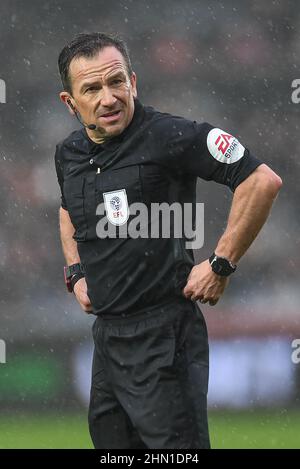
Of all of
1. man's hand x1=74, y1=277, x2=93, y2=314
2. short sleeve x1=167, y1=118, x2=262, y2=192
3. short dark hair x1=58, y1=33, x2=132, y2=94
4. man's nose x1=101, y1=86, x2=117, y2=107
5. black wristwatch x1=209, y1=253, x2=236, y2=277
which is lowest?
Answer: man's hand x1=74, y1=277, x2=93, y2=314

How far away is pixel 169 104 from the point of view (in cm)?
896

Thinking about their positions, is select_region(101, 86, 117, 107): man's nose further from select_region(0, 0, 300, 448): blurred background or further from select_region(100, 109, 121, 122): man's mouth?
Result: select_region(0, 0, 300, 448): blurred background

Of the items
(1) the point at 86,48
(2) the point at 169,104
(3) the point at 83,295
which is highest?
(2) the point at 169,104

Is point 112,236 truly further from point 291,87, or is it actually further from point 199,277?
point 291,87

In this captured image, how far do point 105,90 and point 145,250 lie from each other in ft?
1.91

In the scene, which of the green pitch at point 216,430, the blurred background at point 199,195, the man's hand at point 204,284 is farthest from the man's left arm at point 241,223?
the blurred background at point 199,195

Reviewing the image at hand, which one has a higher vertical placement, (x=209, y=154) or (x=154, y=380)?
(x=209, y=154)

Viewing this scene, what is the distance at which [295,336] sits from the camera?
309 inches

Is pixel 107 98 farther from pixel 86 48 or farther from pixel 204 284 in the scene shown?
pixel 204 284

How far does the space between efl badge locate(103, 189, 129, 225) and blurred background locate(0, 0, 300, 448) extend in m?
3.83

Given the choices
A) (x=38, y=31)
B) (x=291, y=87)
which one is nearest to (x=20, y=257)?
(x=38, y=31)

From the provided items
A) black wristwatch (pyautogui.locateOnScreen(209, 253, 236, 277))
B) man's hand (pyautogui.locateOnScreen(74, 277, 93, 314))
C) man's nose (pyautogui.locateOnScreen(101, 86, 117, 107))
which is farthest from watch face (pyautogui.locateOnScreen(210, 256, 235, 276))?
man's nose (pyautogui.locateOnScreen(101, 86, 117, 107))

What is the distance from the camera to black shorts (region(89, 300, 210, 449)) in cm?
360

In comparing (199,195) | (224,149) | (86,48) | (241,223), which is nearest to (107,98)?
(86,48)
